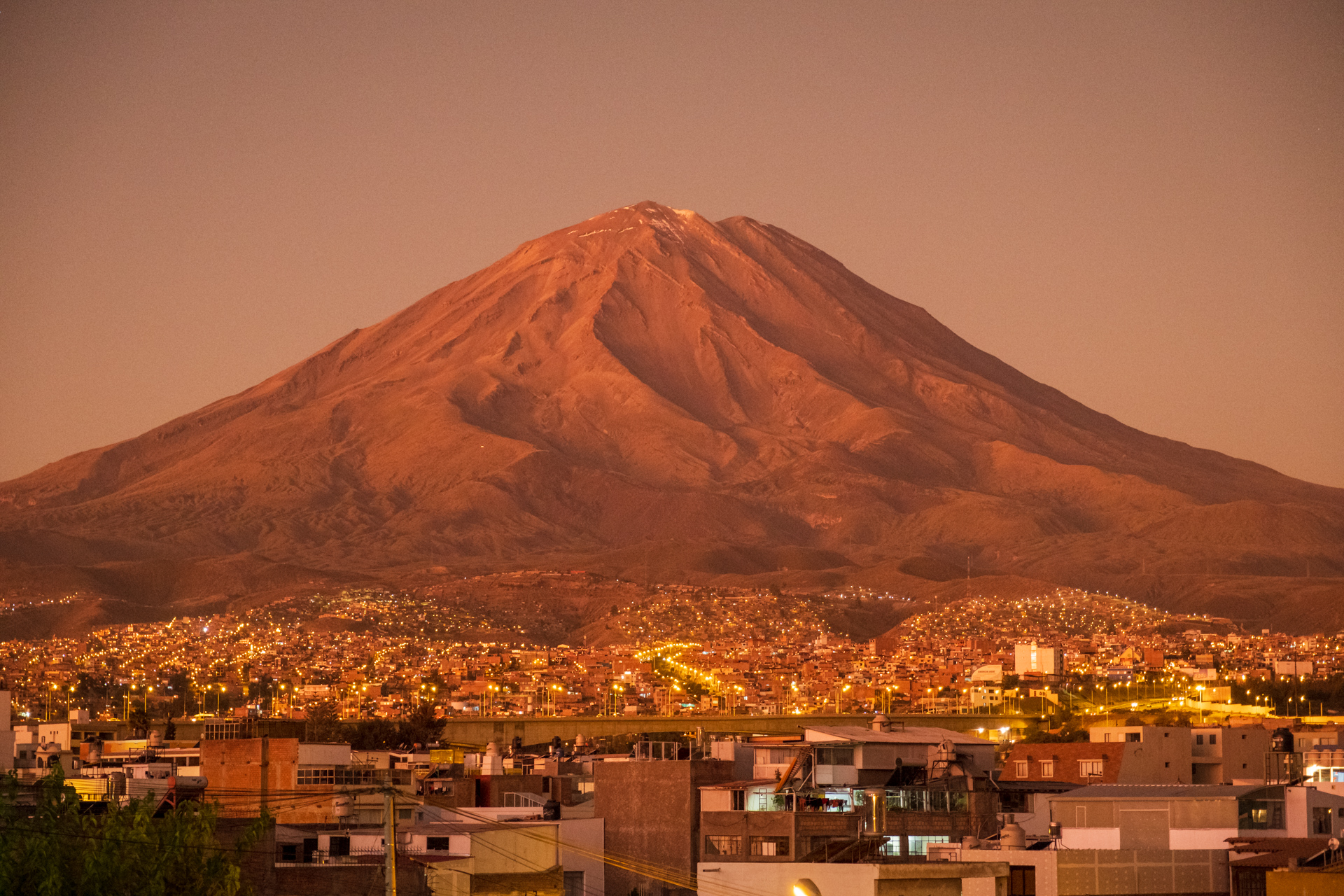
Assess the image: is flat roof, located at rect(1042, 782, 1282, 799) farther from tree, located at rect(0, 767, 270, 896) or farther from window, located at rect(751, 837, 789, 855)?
tree, located at rect(0, 767, 270, 896)

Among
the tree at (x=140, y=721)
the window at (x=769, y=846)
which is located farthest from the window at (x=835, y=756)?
the tree at (x=140, y=721)

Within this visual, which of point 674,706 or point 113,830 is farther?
point 674,706

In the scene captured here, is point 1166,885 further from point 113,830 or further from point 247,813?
point 247,813

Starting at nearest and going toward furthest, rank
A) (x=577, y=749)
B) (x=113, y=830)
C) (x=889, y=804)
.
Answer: (x=113, y=830) < (x=889, y=804) < (x=577, y=749)

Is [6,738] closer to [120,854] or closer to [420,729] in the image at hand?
[120,854]

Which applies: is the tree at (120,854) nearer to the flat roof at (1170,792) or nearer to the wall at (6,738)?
the flat roof at (1170,792)

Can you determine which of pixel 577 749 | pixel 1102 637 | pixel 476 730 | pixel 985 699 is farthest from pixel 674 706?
pixel 1102 637

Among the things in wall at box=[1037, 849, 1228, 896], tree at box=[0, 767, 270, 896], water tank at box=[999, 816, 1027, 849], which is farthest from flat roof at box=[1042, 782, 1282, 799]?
tree at box=[0, 767, 270, 896]
